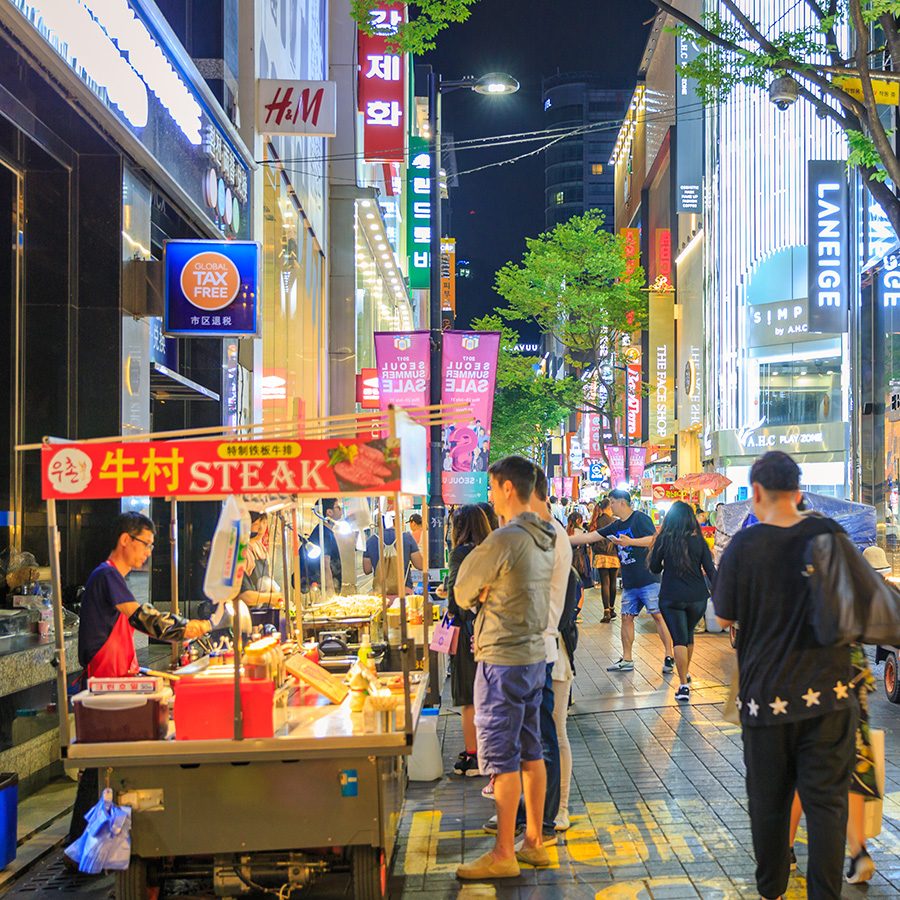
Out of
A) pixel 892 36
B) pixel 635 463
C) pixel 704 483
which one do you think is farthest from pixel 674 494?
pixel 635 463

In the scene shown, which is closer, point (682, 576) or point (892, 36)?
point (682, 576)

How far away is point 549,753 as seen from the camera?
21.8ft

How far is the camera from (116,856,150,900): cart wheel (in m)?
5.15

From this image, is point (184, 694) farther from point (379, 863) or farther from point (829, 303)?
point (829, 303)

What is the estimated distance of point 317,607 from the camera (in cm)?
988

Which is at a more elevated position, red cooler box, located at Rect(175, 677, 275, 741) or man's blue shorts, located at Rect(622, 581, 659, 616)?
red cooler box, located at Rect(175, 677, 275, 741)

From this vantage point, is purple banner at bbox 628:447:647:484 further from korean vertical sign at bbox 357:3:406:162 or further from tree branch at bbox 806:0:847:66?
tree branch at bbox 806:0:847:66

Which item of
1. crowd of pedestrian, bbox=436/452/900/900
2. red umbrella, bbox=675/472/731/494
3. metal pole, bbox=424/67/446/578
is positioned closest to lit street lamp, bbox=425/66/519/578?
metal pole, bbox=424/67/446/578

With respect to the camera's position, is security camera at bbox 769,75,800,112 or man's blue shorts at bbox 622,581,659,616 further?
man's blue shorts at bbox 622,581,659,616

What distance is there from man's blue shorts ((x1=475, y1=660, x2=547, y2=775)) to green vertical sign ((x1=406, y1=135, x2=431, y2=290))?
30746 mm

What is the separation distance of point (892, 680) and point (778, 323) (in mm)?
23558

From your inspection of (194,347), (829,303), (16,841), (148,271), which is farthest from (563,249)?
(16,841)

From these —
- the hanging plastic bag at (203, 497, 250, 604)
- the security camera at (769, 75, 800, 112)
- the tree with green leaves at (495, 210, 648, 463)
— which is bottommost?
the hanging plastic bag at (203, 497, 250, 604)

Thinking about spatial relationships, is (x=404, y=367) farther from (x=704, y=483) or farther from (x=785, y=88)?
(x=704, y=483)
